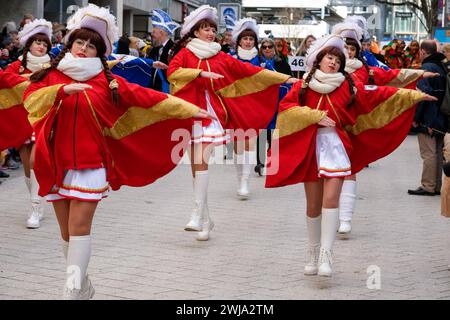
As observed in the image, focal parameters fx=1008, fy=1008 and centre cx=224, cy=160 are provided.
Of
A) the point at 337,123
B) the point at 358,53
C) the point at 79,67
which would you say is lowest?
the point at 337,123

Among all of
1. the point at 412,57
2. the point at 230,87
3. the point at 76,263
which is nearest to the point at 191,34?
the point at 230,87

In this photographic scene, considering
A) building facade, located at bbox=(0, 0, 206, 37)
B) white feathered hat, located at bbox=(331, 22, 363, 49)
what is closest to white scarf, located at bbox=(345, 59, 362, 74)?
white feathered hat, located at bbox=(331, 22, 363, 49)

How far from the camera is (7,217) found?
10062mm

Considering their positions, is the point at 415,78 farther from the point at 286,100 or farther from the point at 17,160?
the point at 17,160

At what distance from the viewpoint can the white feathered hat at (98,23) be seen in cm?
621

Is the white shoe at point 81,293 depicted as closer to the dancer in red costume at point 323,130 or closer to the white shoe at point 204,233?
the dancer in red costume at point 323,130

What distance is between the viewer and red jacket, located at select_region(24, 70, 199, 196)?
236 inches

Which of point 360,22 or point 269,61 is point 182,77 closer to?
point 360,22

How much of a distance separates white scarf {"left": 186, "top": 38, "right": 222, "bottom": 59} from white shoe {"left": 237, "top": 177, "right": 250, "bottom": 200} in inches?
114

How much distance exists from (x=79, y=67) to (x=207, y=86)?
3462mm

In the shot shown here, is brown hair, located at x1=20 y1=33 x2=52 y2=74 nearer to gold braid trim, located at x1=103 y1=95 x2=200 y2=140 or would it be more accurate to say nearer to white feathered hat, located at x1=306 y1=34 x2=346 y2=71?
white feathered hat, located at x1=306 y1=34 x2=346 y2=71

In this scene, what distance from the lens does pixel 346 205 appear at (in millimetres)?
9398

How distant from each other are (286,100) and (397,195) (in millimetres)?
5670

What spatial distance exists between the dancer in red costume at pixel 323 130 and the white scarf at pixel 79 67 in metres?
1.72
